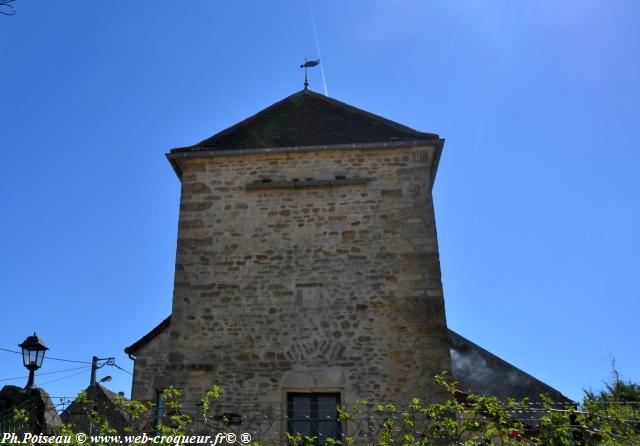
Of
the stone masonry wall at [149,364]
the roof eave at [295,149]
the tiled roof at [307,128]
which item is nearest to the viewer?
the roof eave at [295,149]

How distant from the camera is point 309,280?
29.6ft

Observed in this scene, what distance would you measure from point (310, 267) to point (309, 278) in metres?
0.18

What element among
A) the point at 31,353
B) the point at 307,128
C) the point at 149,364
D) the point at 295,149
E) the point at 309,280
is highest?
the point at 307,128

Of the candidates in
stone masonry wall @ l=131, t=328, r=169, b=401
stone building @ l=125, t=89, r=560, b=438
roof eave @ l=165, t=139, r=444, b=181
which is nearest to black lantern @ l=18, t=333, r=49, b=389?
stone building @ l=125, t=89, r=560, b=438

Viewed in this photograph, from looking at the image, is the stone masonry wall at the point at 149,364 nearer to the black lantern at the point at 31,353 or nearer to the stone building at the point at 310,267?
the stone building at the point at 310,267

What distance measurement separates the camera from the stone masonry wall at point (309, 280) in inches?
333

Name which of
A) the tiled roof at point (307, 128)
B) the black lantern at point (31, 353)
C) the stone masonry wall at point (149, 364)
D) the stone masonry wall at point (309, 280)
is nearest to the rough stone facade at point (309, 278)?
the stone masonry wall at point (309, 280)

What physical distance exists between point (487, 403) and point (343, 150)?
5.07 metres

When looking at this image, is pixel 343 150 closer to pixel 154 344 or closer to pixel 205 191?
pixel 205 191

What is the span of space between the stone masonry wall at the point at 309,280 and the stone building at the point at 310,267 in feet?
0.06

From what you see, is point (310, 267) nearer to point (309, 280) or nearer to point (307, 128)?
point (309, 280)

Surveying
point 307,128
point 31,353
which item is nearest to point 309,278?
point 307,128

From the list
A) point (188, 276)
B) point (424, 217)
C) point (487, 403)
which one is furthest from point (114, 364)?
point (487, 403)

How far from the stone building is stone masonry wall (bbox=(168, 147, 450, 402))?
2cm
